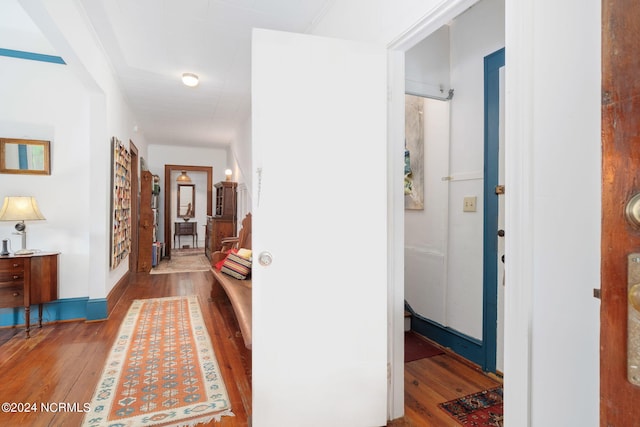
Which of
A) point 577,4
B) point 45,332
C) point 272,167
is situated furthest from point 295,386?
point 45,332

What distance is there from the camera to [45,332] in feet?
9.77

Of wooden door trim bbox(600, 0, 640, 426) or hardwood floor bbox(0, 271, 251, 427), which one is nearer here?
wooden door trim bbox(600, 0, 640, 426)

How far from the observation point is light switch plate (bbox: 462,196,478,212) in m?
2.46

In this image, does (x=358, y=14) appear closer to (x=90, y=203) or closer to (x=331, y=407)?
(x=331, y=407)

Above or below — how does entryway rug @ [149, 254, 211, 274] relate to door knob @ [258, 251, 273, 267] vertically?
below

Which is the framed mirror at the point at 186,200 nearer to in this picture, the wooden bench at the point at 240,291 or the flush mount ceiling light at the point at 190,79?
the wooden bench at the point at 240,291

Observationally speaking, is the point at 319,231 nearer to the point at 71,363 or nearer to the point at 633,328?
the point at 633,328

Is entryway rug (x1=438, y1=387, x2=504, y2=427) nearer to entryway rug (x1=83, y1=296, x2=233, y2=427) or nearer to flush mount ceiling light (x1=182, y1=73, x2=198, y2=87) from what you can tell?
entryway rug (x1=83, y1=296, x2=233, y2=427)

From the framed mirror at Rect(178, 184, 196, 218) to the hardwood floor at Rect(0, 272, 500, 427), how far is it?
637cm

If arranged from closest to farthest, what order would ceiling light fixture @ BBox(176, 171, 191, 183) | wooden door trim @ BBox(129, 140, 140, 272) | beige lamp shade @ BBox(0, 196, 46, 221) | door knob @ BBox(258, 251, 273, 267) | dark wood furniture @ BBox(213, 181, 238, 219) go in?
door knob @ BBox(258, 251, 273, 267) → beige lamp shade @ BBox(0, 196, 46, 221) → wooden door trim @ BBox(129, 140, 140, 272) → dark wood furniture @ BBox(213, 181, 238, 219) → ceiling light fixture @ BBox(176, 171, 191, 183)

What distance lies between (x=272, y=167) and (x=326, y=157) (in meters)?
0.27

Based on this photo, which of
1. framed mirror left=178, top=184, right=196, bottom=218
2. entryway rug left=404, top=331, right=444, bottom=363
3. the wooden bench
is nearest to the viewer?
the wooden bench

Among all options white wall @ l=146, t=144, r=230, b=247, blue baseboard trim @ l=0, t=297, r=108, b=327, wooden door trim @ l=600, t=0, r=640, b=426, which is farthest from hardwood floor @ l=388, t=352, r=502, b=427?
white wall @ l=146, t=144, r=230, b=247

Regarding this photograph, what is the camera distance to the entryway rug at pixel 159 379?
176cm
